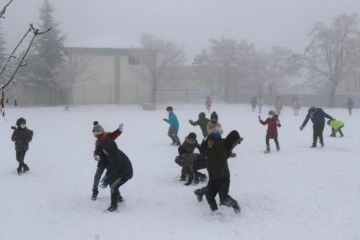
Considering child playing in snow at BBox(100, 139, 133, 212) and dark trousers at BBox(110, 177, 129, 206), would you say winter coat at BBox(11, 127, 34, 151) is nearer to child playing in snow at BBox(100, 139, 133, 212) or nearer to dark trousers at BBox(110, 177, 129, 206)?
child playing in snow at BBox(100, 139, 133, 212)

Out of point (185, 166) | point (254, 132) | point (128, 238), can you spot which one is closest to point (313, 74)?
point (254, 132)

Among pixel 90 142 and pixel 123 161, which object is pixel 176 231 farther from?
pixel 90 142

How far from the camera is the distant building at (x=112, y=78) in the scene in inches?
1988

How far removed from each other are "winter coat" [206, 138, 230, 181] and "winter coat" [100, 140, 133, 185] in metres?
1.57

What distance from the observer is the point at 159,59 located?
50062 mm

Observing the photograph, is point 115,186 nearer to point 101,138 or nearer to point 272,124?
point 101,138

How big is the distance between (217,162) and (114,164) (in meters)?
1.89

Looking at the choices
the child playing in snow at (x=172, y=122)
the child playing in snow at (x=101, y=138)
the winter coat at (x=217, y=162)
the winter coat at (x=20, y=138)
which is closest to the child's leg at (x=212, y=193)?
the winter coat at (x=217, y=162)

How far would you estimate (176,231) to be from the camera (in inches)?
273

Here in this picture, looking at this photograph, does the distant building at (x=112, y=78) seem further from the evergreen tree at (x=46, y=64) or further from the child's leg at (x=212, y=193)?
the child's leg at (x=212, y=193)

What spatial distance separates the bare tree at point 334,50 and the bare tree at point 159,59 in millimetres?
15854

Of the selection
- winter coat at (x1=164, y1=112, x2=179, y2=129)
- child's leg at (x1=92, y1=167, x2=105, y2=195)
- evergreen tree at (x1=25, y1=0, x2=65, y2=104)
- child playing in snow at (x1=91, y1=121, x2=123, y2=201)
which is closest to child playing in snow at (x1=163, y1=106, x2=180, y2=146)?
winter coat at (x1=164, y1=112, x2=179, y2=129)

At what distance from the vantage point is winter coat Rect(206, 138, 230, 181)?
711cm

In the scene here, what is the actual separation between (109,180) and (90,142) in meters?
10.7
